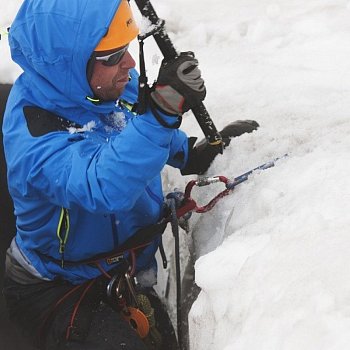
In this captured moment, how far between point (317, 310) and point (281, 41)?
2414 millimetres

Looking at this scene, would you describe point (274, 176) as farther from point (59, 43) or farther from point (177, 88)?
point (59, 43)

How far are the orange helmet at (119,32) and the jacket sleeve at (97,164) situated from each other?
0.28 meters

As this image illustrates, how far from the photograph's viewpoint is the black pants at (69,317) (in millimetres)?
2053

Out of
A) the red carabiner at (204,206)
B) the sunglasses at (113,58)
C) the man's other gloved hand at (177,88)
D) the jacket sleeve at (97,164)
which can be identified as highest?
the sunglasses at (113,58)

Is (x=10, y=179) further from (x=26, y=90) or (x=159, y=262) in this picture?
(x=159, y=262)

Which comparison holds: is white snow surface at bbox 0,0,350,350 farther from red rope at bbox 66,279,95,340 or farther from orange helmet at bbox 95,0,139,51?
red rope at bbox 66,279,95,340

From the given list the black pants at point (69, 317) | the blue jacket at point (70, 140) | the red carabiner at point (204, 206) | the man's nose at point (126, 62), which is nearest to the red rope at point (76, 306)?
the black pants at point (69, 317)

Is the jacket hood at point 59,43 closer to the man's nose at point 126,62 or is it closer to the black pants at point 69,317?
the man's nose at point 126,62

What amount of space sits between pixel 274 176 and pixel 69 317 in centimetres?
92

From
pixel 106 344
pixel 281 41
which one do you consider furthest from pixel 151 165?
pixel 281 41

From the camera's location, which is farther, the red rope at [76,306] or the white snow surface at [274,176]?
the red rope at [76,306]

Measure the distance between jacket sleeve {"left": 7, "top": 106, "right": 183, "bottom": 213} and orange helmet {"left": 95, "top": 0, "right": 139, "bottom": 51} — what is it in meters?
0.28

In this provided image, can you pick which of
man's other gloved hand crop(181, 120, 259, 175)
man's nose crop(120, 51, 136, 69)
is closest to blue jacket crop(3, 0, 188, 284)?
man's nose crop(120, 51, 136, 69)

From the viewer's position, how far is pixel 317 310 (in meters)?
1.21
